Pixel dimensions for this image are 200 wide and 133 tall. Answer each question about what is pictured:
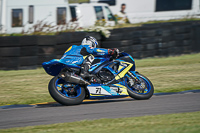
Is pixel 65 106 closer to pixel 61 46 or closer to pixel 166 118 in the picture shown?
pixel 166 118

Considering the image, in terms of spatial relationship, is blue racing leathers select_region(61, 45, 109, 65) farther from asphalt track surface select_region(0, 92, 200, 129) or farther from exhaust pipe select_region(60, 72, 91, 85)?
asphalt track surface select_region(0, 92, 200, 129)

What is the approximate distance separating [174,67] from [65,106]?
6.29 metres

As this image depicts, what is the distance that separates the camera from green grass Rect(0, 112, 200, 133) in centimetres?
448

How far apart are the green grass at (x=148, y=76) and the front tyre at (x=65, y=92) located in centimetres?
97

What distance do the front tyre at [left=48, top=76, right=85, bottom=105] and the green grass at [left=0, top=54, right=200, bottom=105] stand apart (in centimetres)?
97

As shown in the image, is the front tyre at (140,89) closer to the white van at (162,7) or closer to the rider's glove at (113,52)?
the rider's glove at (113,52)

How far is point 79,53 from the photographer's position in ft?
21.4

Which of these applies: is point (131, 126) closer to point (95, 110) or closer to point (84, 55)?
point (95, 110)

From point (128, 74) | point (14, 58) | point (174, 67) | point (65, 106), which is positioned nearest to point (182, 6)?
point (174, 67)

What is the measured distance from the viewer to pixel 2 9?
14570 millimetres

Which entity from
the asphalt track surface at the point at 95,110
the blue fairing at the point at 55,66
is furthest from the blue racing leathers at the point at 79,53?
the asphalt track surface at the point at 95,110

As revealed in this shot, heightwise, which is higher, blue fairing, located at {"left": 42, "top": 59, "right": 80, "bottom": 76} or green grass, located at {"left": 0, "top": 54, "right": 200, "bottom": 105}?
blue fairing, located at {"left": 42, "top": 59, "right": 80, "bottom": 76}

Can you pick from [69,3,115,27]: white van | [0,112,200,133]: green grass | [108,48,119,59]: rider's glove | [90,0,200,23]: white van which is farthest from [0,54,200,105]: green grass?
[90,0,200,23]: white van

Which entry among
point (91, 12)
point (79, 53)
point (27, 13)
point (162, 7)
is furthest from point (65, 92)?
point (162, 7)
